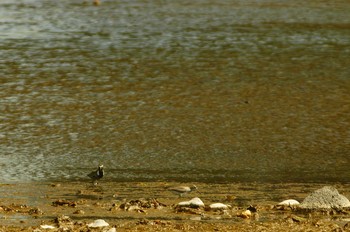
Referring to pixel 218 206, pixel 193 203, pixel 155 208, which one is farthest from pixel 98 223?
pixel 218 206

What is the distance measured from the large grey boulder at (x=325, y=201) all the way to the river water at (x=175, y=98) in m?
0.95

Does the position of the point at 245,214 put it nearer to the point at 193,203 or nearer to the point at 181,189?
the point at 193,203

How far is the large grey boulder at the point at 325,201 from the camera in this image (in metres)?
5.40

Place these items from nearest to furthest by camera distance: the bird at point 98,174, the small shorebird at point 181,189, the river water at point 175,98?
the small shorebird at point 181,189 → the bird at point 98,174 → the river water at point 175,98

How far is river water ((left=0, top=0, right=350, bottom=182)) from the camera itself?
6840 mm

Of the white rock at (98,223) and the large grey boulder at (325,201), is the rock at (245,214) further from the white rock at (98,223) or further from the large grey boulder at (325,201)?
the white rock at (98,223)

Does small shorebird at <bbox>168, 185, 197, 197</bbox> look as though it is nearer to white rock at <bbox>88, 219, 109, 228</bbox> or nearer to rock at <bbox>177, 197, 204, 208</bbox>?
rock at <bbox>177, 197, 204, 208</bbox>

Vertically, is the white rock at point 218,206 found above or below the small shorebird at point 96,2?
below

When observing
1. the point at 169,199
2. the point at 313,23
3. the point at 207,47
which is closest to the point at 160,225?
the point at 169,199

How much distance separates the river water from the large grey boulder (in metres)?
0.95

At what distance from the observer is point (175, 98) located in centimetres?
923

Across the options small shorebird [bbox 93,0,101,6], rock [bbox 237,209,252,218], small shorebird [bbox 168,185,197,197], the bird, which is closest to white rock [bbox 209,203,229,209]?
rock [bbox 237,209,252,218]

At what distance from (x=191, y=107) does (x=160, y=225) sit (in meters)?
3.93

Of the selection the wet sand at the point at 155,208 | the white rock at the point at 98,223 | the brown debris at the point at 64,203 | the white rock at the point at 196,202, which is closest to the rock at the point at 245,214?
the wet sand at the point at 155,208
